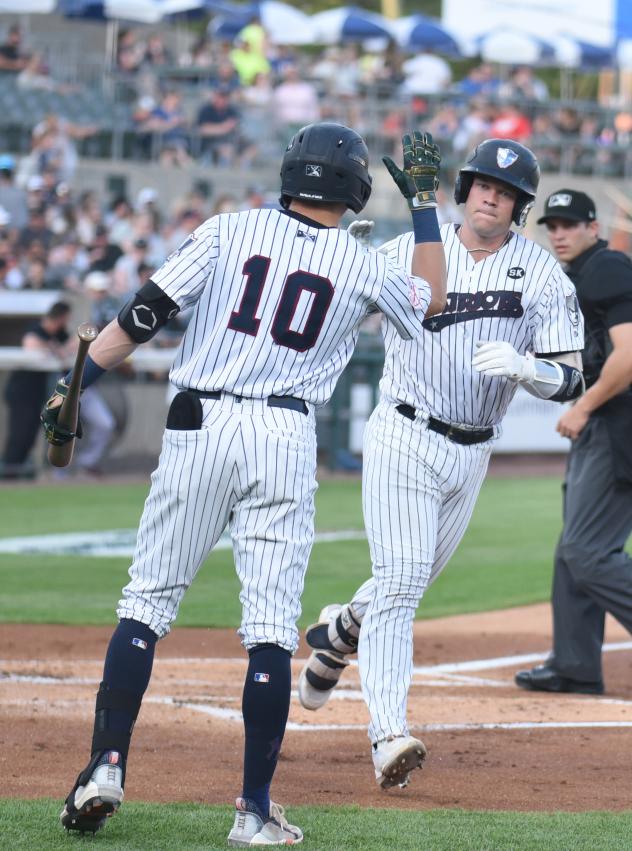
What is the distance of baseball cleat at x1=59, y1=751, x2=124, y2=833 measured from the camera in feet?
13.0

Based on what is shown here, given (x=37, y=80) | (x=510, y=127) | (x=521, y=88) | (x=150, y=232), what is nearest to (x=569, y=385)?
(x=150, y=232)

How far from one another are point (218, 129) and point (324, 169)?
1726 centimetres

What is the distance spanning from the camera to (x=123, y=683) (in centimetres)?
420

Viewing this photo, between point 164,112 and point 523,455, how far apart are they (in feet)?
23.7

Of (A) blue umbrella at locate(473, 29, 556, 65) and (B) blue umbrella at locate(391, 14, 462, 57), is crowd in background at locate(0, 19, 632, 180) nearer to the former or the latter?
(B) blue umbrella at locate(391, 14, 462, 57)

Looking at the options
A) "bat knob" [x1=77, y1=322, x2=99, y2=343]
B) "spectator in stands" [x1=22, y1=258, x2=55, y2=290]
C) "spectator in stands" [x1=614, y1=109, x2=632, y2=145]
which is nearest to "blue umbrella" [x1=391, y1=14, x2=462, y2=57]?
"spectator in stands" [x1=614, y1=109, x2=632, y2=145]

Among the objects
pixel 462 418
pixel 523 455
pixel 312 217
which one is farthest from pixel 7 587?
pixel 523 455

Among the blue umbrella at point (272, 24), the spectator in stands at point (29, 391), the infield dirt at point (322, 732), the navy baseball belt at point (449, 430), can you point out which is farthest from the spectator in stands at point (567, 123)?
the navy baseball belt at point (449, 430)

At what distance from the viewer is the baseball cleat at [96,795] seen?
3.96m

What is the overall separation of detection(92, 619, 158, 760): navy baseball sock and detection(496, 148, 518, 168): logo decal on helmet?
2128 mm

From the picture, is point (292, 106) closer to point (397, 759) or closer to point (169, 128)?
point (169, 128)

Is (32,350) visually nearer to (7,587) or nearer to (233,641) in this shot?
(7,587)

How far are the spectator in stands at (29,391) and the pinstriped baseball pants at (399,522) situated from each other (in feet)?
33.1

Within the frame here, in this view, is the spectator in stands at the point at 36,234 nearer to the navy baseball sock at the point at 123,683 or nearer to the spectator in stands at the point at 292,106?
the spectator in stands at the point at 292,106
